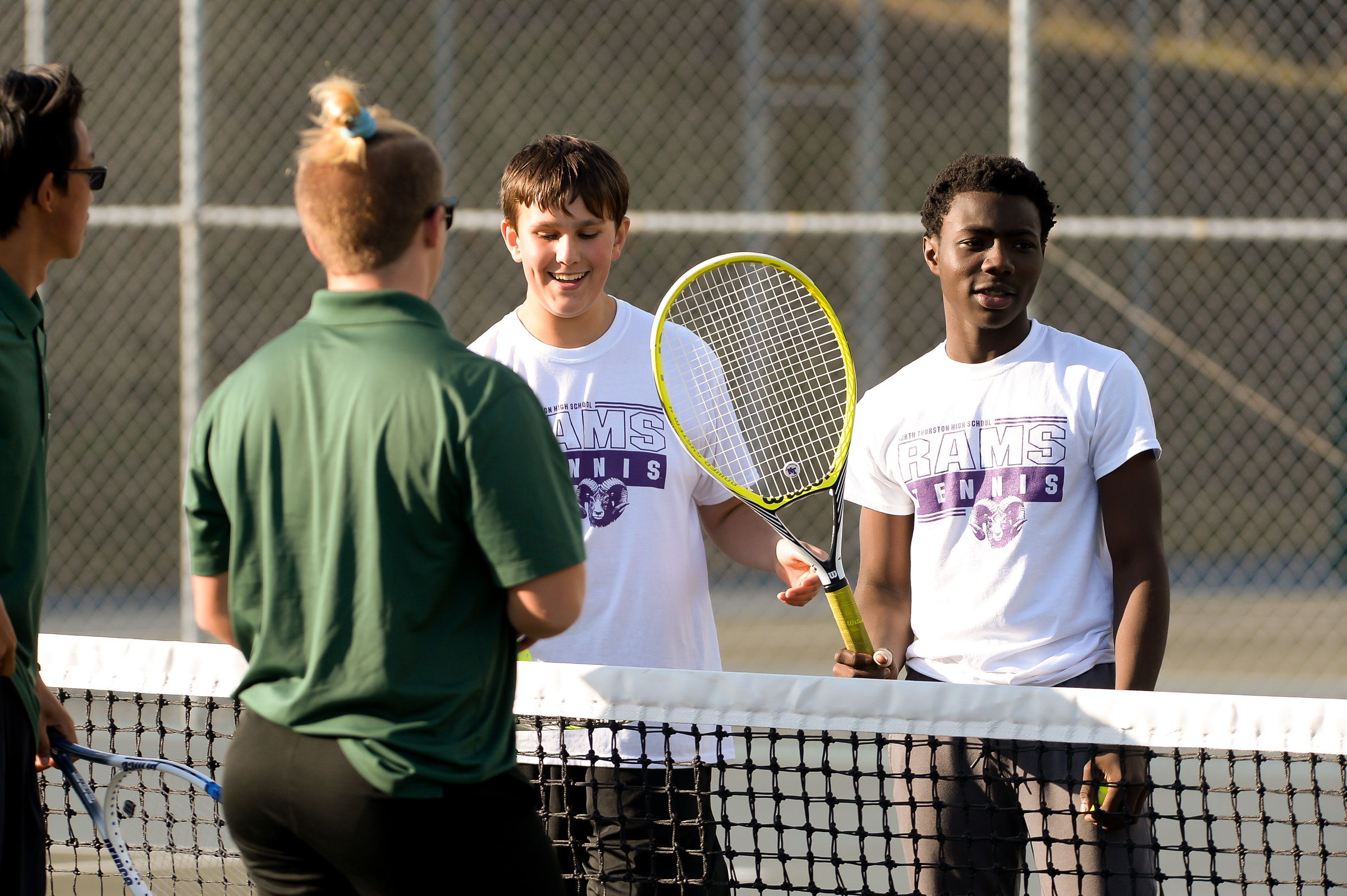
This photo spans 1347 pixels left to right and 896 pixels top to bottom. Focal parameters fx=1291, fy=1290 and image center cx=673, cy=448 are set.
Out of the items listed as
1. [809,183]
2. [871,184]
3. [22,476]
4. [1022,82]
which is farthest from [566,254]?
[809,183]

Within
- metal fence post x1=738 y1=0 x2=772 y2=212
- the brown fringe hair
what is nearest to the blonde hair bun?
the brown fringe hair

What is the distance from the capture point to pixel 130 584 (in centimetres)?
830

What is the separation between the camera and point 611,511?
2.31m

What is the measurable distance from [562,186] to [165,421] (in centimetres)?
697

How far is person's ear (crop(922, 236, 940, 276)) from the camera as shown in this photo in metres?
2.35

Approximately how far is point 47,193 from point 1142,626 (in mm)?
1805

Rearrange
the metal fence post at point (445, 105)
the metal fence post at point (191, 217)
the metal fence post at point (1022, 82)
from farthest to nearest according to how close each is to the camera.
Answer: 1. the metal fence post at point (445, 105)
2. the metal fence post at point (191, 217)
3. the metal fence post at point (1022, 82)

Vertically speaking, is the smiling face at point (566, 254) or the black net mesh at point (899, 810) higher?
the smiling face at point (566, 254)

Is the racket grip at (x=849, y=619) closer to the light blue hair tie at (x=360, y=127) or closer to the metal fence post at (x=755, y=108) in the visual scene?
the light blue hair tie at (x=360, y=127)

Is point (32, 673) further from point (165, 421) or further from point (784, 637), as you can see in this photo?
point (165, 421)

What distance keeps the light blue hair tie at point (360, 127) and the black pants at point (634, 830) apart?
1136mm

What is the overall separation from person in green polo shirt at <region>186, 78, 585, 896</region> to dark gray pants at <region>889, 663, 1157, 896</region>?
873mm

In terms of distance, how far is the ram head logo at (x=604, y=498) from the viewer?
90.8 inches

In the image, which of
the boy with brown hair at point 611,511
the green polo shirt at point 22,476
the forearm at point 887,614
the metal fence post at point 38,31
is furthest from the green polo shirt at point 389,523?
the metal fence post at point 38,31
